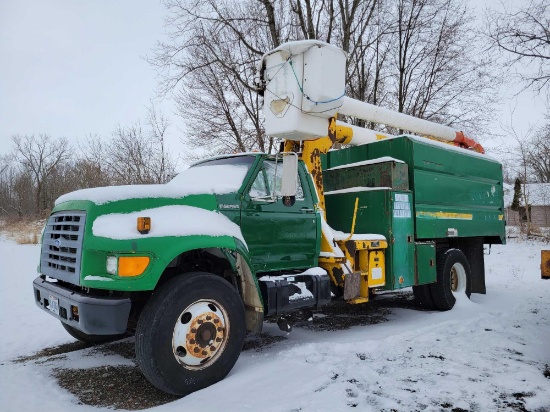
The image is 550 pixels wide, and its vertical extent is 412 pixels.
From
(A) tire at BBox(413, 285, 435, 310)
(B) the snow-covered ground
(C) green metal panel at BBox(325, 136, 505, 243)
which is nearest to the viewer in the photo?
(B) the snow-covered ground

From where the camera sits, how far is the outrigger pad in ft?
17.0

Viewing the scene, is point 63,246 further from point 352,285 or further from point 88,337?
point 352,285

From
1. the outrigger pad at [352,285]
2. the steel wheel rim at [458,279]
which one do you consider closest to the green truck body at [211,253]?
the outrigger pad at [352,285]

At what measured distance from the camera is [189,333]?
3.54 meters

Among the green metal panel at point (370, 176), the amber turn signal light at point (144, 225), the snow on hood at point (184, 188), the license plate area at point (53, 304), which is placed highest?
the green metal panel at point (370, 176)

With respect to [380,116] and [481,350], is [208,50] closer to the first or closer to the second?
[380,116]

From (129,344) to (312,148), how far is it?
3637 mm

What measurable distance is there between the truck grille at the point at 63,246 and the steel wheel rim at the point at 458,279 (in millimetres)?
6383

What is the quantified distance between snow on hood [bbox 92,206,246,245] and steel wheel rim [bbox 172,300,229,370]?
2.19 ft

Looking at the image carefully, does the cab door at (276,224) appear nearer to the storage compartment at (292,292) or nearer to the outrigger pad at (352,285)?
the storage compartment at (292,292)

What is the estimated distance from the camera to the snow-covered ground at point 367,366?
3223mm

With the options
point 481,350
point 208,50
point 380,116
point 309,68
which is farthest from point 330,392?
point 208,50

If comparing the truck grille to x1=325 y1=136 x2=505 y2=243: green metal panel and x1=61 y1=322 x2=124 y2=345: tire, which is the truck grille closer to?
x1=61 y1=322 x2=124 y2=345: tire

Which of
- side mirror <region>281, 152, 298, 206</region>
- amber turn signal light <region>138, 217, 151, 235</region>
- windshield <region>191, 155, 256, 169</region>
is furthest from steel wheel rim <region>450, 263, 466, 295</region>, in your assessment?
amber turn signal light <region>138, 217, 151, 235</region>
